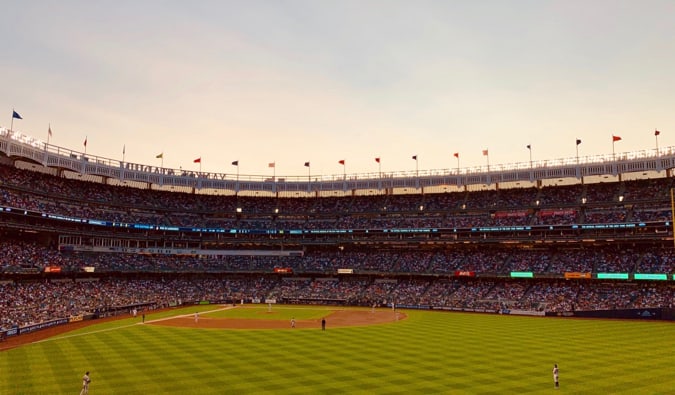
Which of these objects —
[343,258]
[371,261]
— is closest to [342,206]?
[343,258]

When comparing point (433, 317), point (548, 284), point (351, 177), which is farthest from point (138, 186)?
point (548, 284)

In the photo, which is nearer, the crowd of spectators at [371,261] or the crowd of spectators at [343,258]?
the crowd of spectators at [343,258]

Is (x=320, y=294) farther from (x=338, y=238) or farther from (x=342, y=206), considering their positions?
(x=342, y=206)

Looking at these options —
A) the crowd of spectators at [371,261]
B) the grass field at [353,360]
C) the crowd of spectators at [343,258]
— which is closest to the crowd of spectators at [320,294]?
the crowd of spectators at [343,258]

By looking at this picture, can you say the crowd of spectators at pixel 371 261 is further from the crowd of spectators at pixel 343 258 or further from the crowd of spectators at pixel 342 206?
the crowd of spectators at pixel 342 206

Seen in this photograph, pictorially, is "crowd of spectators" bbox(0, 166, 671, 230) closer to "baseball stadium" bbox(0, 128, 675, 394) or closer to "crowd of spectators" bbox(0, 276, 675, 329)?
"baseball stadium" bbox(0, 128, 675, 394)

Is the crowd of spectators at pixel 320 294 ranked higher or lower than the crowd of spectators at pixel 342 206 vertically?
lower

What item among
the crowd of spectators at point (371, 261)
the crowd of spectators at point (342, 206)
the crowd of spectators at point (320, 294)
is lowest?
the crowd of spectators at point (320, 294)
